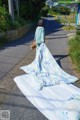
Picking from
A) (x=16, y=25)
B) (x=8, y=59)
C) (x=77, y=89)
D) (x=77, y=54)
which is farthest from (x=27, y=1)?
(x=77, y=89)

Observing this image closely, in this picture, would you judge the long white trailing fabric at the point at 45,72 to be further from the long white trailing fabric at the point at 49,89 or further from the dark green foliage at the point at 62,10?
the dark green foliage at the point at 62,10

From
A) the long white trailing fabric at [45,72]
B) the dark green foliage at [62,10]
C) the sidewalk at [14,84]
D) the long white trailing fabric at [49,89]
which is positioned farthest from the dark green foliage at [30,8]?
the dark green foliage at [62,10]

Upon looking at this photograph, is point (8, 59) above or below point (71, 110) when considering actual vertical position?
below

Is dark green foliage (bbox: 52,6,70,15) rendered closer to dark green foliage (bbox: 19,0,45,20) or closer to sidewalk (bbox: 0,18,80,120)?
dark green foliage (bbox: 19,0,45,20)

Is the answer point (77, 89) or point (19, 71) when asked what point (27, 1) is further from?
point (77, 89)

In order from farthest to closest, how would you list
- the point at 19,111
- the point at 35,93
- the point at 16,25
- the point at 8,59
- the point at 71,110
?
1. the point at 16,25
2. the point at 8,59
3. the point at 35,93
4. the point at 19,111
5. the point at 71,110

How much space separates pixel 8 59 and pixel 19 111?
6.15 metres

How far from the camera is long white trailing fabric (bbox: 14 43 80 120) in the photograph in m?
5.74

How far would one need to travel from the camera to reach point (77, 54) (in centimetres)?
1009

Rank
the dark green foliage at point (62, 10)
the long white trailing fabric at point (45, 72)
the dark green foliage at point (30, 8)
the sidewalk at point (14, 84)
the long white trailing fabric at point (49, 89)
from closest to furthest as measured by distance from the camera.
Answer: the long white trailing fabric at point (49, 89) < the sidewalk at point (14, 84) < the long white trailing fabric at point (45, 72) < the dark green foliage at point (30, 8) < the dark green foliage at point (62, 10)

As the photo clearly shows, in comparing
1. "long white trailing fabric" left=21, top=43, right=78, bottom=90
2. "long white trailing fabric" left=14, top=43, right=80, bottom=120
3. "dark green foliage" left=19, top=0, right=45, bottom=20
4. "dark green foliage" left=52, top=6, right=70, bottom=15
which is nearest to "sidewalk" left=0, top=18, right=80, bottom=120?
"long white trailing fabric" left=14, top=43, right=80, bottom=120

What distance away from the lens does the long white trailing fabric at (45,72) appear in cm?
811

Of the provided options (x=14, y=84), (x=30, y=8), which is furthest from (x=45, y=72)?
(x=30, y=8)

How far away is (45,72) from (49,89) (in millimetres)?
1635
